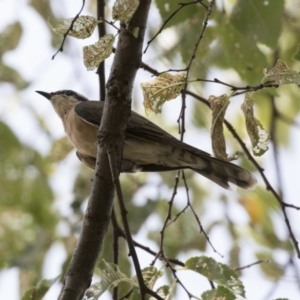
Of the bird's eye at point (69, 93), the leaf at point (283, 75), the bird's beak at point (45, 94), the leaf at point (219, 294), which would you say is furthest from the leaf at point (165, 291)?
the bird's beak at point (45, 94)

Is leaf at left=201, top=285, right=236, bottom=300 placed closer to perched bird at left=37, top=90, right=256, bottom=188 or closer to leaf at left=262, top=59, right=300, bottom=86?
leaf at left=262, top=59, right=300, bottom=86

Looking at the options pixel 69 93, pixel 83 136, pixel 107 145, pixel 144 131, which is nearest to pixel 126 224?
pixel 107 145

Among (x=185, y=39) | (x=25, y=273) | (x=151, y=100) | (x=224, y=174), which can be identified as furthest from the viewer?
(x=25, y=273)

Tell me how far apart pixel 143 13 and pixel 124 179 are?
2.95 meters

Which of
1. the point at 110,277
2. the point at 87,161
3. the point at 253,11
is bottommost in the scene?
the point at 110,277

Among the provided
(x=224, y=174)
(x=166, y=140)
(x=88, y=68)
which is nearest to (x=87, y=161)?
(x=166, y=140)

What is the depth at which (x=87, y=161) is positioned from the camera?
4.50m

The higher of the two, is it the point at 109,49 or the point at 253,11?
the point at 253,11

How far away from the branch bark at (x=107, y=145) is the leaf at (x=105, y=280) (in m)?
0.05

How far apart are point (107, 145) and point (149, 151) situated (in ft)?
5.47

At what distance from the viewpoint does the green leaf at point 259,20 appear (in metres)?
3.41

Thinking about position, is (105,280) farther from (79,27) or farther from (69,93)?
(69,93)

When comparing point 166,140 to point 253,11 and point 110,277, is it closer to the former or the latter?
point 253,11

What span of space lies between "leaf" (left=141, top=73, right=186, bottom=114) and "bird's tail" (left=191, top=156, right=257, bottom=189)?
5.23 feet
